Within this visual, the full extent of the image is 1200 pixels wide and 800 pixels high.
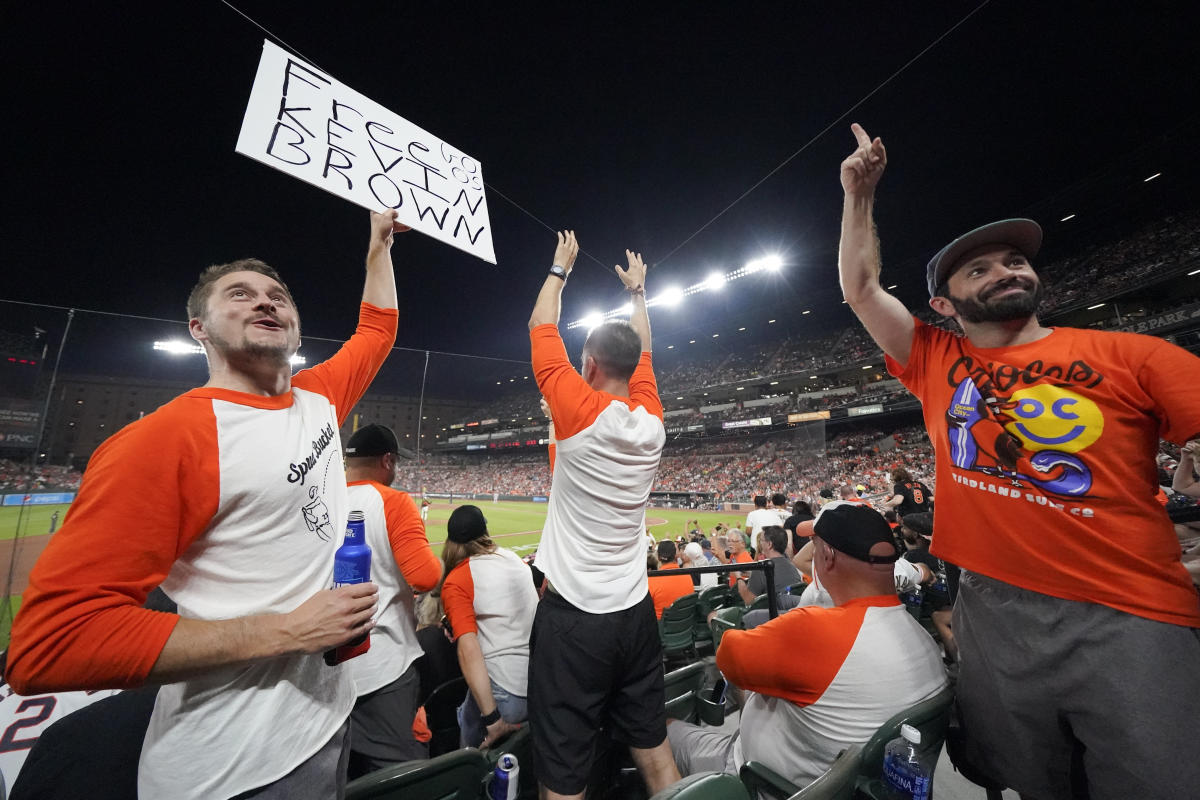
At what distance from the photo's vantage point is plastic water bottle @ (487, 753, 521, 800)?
1471 mm

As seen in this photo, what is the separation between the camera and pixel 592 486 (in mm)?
1711

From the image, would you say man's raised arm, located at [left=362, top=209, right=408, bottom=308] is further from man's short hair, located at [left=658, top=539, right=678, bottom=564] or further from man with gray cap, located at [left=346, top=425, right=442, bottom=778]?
man's short hair, located at [left=658, top=539, right=678, bottom=564]

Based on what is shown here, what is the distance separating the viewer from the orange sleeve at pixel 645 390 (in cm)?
207

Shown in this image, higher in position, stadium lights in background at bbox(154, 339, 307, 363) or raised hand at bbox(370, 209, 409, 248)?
stadium lights in background at bbox(154, 339, 307, 363)

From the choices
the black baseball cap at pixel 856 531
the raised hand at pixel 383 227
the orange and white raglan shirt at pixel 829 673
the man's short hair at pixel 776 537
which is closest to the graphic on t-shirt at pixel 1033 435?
the black baseball cap at pixel 856 531

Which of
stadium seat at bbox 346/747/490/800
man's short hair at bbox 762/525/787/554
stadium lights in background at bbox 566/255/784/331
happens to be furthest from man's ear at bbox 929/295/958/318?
stadium lights in background at bbox 566/255/784/331

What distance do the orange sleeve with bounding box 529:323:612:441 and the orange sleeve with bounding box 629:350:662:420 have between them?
1.11ft

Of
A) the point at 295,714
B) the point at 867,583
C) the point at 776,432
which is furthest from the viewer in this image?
the point at 776,432

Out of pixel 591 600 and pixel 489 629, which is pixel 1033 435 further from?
pixel 489 629

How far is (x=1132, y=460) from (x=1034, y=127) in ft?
68.1

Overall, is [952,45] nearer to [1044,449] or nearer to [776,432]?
[1044,449]

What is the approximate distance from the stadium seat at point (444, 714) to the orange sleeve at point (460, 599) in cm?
44

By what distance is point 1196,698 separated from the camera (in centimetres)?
121

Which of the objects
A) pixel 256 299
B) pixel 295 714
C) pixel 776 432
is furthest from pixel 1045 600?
pixel 776 432
